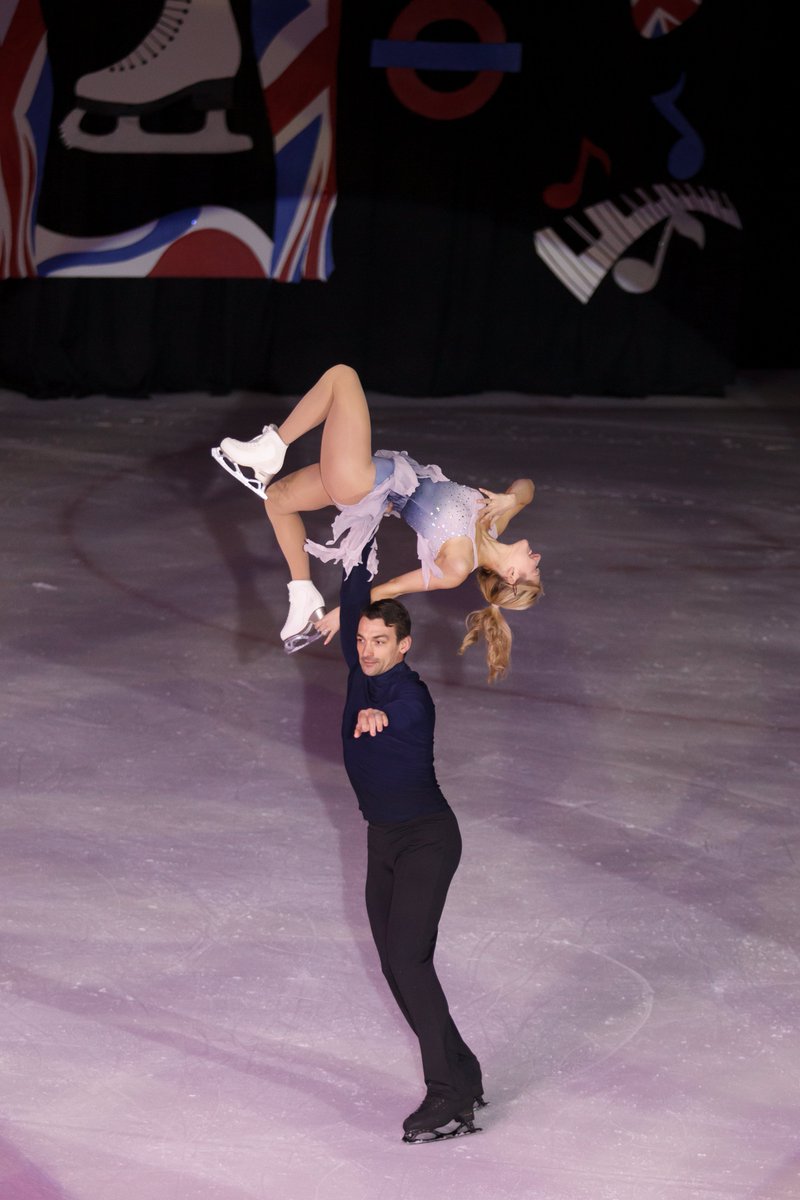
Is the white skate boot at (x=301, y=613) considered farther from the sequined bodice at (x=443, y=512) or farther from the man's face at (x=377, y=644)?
the man's face at (x=377, y=644)

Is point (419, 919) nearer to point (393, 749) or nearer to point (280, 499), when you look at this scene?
point (393, 749)

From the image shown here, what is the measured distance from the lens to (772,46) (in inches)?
621

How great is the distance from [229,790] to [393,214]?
9122mm

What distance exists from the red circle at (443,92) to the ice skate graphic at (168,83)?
1.46 metres

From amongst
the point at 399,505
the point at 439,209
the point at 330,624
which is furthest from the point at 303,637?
the point at 439,209

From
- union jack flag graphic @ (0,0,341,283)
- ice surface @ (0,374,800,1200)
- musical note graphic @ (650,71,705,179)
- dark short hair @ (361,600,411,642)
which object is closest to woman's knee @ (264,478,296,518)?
dark short hair @ (361,600,411,642)

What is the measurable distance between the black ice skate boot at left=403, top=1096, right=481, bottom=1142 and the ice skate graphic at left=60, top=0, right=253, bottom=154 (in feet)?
35.2

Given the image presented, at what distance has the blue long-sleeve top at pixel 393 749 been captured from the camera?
13.7ft

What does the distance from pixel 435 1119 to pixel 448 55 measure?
11.7m

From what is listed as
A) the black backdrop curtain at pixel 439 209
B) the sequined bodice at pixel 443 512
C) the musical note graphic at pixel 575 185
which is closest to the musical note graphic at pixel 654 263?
the black backdrop curtain at pixel 439 209

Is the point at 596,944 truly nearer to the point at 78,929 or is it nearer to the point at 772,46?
the point at 78,929

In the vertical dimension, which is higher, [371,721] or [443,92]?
[443,92]

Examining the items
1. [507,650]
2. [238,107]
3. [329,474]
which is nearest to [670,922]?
[507,650]

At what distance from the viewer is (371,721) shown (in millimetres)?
4121
